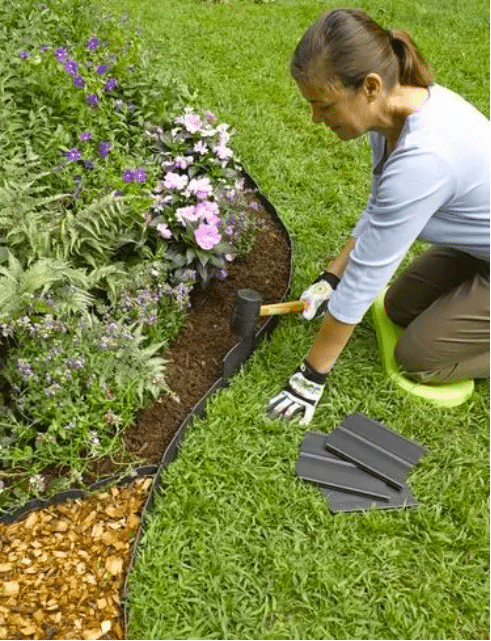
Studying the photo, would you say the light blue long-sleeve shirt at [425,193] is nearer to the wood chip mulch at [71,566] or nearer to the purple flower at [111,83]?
the wood chip mulch at [71,566]

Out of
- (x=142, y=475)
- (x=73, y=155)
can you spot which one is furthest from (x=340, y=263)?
(x=142, y=475)

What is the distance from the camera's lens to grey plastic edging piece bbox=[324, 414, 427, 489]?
9.30 ft

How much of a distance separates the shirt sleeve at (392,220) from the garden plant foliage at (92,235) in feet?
2.47

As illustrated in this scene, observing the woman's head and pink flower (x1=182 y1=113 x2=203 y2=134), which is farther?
pink flower (x1=182 y1=113 x2=203 y2=134)

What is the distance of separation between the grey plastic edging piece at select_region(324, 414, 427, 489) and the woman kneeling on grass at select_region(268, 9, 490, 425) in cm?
17

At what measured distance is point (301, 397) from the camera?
9.91ft

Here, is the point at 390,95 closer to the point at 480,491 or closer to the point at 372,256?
the point at 372,256

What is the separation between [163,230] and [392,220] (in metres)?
1.09

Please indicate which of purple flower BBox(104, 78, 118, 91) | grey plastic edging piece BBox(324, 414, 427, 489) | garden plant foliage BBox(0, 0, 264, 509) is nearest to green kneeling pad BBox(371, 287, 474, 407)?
grey plastic edging piece BBox(324, 414, 427, 489)

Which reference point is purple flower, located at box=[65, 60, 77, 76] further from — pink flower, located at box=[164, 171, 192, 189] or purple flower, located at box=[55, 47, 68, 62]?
pink flower, located at box=[164, 171, 192, 189]

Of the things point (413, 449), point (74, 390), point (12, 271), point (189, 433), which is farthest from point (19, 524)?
point (413, 449)

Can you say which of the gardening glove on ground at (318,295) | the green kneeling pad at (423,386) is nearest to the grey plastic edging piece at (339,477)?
the green kneeling pad at (423,386)

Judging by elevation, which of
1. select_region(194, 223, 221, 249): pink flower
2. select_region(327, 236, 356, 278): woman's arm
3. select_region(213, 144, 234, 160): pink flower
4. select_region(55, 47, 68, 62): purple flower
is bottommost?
select_region(327, 236, 356, 278): woman's arm

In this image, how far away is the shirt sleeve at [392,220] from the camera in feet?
8.36
